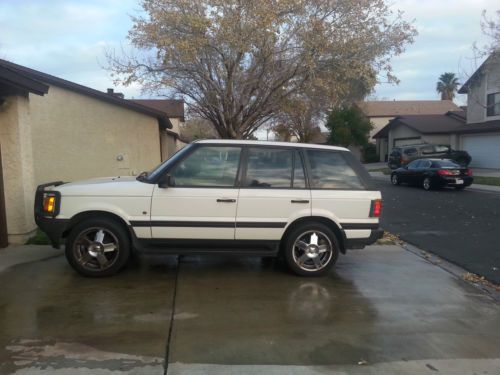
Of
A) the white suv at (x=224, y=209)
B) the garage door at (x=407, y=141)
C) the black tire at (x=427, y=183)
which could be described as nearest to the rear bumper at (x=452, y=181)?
the black tire at (x=427, y=183)

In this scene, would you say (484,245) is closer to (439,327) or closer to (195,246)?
(439,327)

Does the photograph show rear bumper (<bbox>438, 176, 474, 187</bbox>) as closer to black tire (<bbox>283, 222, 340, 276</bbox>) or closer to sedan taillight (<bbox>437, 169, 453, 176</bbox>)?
sedan taillight (<bbox>437, 169, 453, 176</bbox>)

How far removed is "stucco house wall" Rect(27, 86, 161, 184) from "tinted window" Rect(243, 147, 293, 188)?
1035cm

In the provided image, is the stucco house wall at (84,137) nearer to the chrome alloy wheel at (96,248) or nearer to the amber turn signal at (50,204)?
the amber turn signal at (50,204)

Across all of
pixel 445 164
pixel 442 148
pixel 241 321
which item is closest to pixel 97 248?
pixel 241 321

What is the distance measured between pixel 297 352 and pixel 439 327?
1.62 m

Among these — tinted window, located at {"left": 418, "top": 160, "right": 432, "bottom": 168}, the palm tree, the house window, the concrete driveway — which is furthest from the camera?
the palm tree

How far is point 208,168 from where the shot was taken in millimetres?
6051

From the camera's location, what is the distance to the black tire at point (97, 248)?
5867 millimetres

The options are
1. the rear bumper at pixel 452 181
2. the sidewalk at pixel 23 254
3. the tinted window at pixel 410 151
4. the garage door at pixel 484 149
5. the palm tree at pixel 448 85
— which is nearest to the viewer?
the sidewalk at pixel 23 254

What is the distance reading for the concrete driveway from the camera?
385 centimetres

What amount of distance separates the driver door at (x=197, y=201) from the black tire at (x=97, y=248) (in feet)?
1.46

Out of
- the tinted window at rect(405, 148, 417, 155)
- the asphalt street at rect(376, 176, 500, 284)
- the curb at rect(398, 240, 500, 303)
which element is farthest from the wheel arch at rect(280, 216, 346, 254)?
the tinted window at rect(405, 148, 417, 155)

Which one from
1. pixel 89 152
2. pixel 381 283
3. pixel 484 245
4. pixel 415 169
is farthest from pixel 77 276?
pixel 415 169
